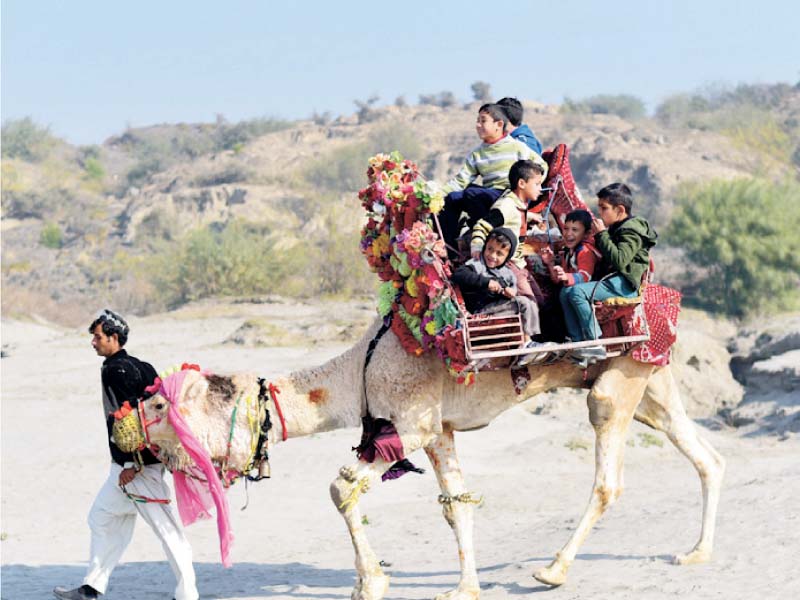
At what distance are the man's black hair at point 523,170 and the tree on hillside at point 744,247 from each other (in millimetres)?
22192

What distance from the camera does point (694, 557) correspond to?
806 cm

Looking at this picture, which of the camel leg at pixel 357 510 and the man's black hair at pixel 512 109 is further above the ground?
the man's black hair at pixel 512 109

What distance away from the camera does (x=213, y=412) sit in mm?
7293

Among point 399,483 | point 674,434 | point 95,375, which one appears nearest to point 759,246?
point 95,375

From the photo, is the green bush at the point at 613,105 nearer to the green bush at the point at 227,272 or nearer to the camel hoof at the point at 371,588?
the green bush at the point at 227,272

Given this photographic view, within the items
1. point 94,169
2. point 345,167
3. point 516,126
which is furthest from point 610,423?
point 94,169

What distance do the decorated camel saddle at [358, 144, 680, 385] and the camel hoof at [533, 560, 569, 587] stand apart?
1356 millimetres

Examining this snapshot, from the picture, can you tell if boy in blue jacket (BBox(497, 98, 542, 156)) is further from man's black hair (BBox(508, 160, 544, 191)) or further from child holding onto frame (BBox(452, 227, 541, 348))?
child holding onto frame (BBox(452, 227, 541, 348))

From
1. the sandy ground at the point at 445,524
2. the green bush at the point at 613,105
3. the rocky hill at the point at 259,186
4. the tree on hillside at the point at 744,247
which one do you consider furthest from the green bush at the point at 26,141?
the sandy ground at the point at 445,524

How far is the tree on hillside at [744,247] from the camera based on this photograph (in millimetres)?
28609

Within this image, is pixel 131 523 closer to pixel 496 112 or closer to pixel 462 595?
pixel 462 595

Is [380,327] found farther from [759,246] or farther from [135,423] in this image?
[759,246]

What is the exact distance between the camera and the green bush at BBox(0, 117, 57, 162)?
6888 centimetres

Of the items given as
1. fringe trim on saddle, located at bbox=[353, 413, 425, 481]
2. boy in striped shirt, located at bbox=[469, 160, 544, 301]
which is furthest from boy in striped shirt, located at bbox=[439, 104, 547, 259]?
fringe trim on saddle, located at bbox=[353, 413, 425, 481]
